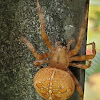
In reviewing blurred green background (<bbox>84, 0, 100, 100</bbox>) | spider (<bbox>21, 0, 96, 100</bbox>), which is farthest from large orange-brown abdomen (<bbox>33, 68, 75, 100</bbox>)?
blurred green background (<bbox>84, 0, 100, 100</bbox>)

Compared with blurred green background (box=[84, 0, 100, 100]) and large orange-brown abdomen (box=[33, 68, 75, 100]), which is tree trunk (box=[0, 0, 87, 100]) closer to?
large orange-brown abdomen (box=[33, 68, 75, 100])

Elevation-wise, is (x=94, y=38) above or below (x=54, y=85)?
below

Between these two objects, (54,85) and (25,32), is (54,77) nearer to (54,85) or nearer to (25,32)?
(54,85)

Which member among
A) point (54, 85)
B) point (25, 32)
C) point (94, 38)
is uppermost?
point (25, 32)

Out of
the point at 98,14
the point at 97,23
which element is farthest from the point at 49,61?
the point at 97,23

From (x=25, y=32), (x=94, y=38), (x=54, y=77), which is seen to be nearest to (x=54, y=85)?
(x=54, y=77)

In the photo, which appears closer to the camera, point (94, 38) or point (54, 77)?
point (54, 77)
